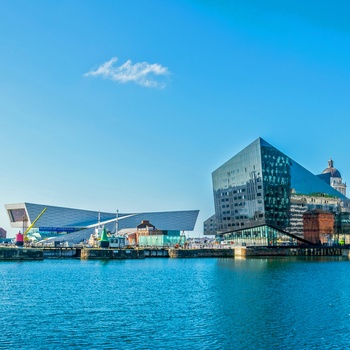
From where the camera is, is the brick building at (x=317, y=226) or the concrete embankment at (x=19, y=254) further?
the brick building at (x=317, y=226)

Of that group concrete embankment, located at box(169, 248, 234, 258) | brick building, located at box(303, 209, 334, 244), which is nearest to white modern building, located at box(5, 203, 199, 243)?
concrete embankment, located at box(169, 248, 234, 258)

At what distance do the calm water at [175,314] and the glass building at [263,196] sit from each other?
64483 millimetres

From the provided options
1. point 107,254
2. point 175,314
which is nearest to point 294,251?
point 107,254

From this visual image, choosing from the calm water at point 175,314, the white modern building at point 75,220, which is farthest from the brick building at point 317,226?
the calm water at point 175,314

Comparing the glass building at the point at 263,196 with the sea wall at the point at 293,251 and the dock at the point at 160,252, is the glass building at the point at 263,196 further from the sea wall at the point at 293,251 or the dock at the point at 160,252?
the dock at the point at 160,252

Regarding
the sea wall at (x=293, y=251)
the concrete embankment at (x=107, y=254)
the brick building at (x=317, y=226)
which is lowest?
the sea wall at (x=293, y=251)

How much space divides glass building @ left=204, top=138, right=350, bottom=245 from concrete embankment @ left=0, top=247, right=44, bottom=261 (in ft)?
160

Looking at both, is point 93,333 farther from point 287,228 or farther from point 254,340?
point 287,228

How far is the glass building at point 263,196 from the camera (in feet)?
392

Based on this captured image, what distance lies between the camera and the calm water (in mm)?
27453

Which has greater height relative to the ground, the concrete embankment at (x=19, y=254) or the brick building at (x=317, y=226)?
the brick building at (x=317, y=226)

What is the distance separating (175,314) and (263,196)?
283 feet

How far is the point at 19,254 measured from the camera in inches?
3873

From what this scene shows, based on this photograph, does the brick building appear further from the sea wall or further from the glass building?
the sea wall
